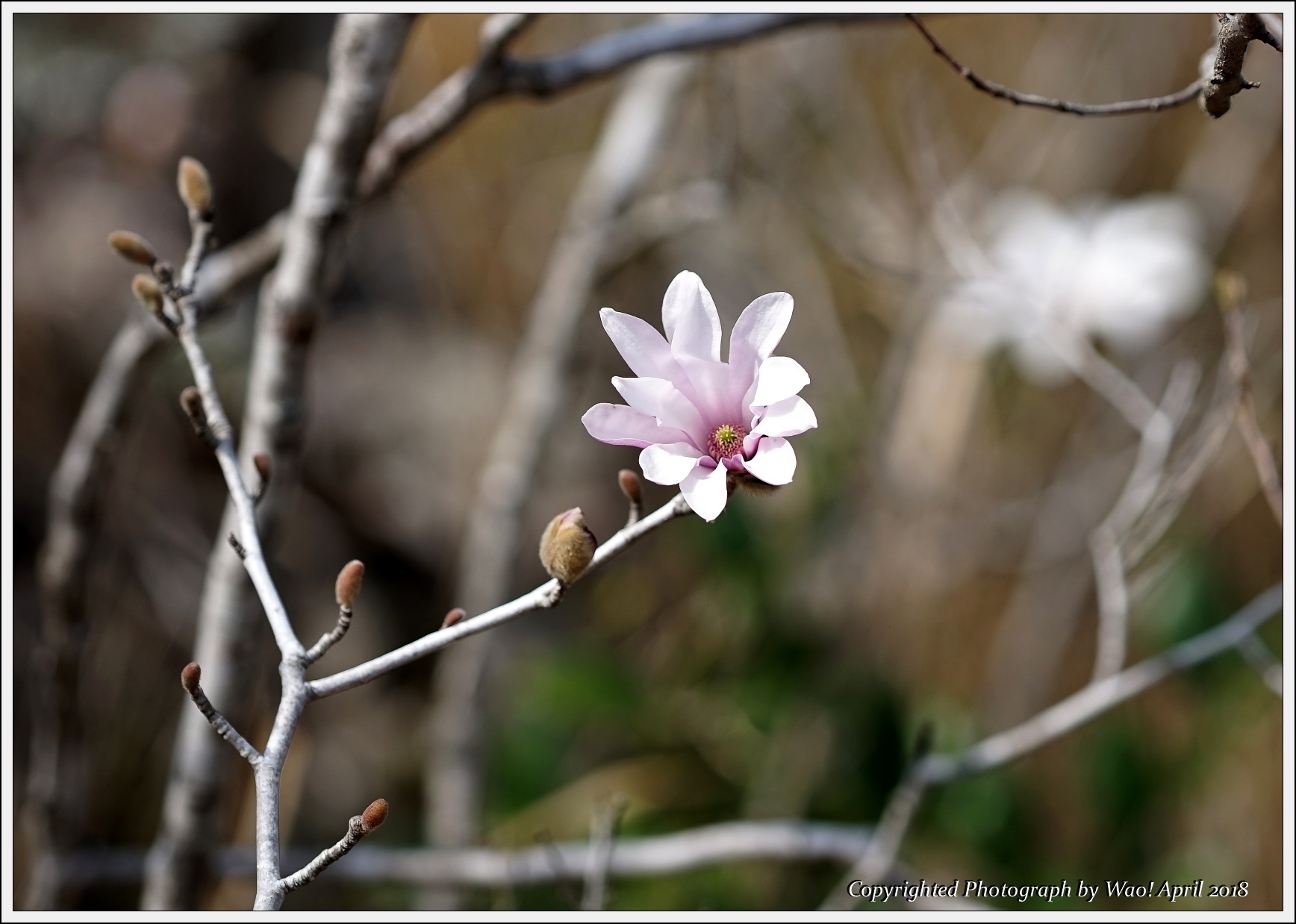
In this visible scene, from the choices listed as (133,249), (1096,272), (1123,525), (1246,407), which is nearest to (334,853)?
(133,249)

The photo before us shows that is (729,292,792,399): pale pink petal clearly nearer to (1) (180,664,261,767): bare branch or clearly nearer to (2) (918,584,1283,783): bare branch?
(1) (180,664,261,767): bare branch

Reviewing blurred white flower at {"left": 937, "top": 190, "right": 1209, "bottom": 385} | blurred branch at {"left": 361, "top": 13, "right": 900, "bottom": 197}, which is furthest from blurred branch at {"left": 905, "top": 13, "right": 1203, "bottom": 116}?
blurred white flower at {"left": 937, "top": 190, "right": 1209, "bottom": 385}

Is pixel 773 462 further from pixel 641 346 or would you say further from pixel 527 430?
pixel 527 430

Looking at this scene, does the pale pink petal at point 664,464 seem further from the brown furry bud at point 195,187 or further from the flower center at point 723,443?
the brown furry bud at point 195,187

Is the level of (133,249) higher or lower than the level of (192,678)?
higher

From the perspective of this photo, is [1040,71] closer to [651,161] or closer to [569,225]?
[651,161]

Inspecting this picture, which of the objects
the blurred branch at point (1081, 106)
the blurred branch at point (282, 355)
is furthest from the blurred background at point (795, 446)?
the blurred branch at point (1081, 106)

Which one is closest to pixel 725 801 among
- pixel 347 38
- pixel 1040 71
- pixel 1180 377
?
pixel 1180 377
